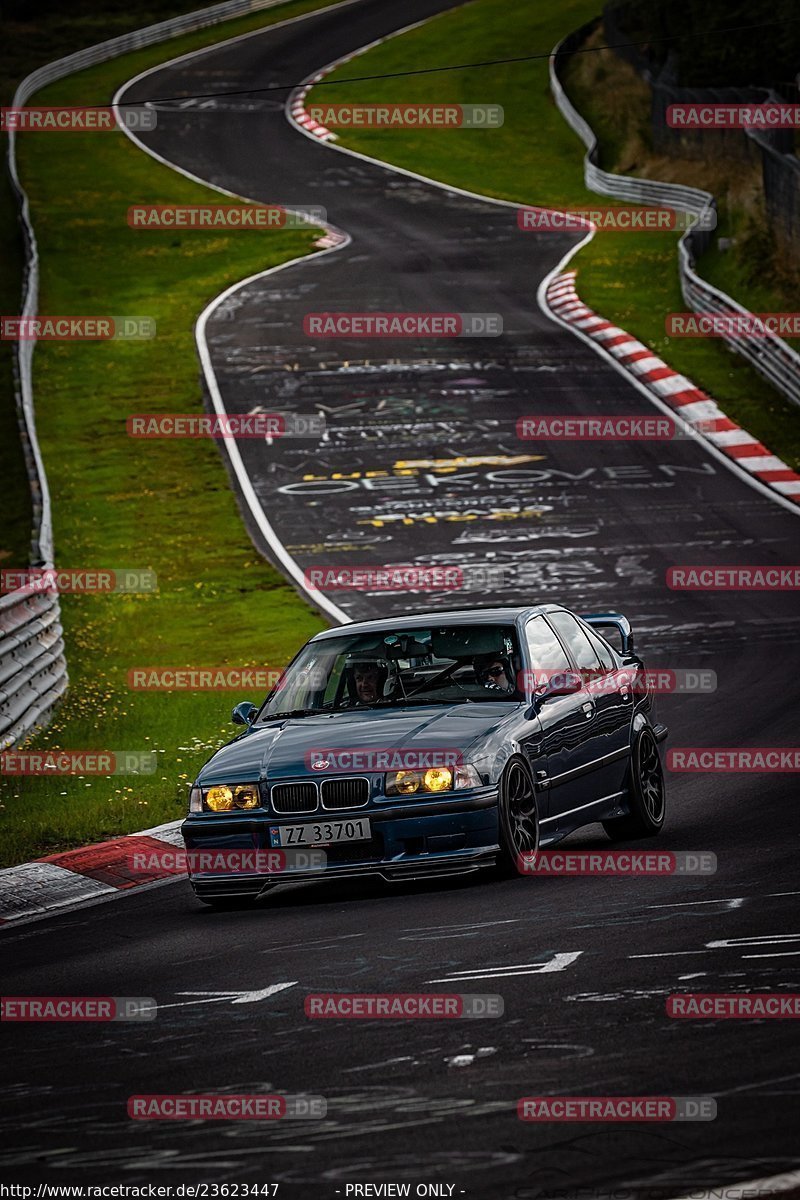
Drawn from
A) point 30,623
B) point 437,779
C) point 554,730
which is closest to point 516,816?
point 437,779

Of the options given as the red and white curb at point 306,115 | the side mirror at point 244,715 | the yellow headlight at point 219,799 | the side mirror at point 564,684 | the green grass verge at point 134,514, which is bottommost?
the green grass verge at point 134,514

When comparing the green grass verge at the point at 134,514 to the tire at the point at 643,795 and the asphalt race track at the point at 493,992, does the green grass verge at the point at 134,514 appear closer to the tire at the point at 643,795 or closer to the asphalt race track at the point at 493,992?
the asphalt race track at the point at 493,992

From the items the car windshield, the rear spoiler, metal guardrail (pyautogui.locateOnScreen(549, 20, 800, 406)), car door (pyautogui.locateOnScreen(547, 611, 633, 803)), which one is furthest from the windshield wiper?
metal guardrail (pyautogui.locateOnScreen(549, 20, 800, 406))

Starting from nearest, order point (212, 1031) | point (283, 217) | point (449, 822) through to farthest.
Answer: point (212, 1031) < point (449, 822) < point (283, 217)

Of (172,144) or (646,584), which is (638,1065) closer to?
(646,584)

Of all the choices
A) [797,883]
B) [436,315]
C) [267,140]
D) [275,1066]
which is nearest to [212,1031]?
[275,1066]

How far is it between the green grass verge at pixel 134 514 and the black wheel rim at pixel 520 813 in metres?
3.12

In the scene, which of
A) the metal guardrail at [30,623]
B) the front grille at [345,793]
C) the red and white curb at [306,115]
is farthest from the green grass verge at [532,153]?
the front grille at [345,793]

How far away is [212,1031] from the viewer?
6.91 metres

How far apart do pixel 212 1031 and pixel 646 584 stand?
14896mm

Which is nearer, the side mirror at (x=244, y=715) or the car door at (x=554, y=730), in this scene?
the car door at (x=554, y=730)

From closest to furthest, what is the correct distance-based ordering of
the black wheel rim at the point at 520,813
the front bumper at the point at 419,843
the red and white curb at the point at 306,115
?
the front bumper at the point at 419,843, the black wheel rim at the point at 520,813, the red and white curb at the point at 306,115

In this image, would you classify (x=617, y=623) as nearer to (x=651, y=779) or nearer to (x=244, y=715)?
(x=651, y=779)

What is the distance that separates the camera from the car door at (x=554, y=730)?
10.2 meters
